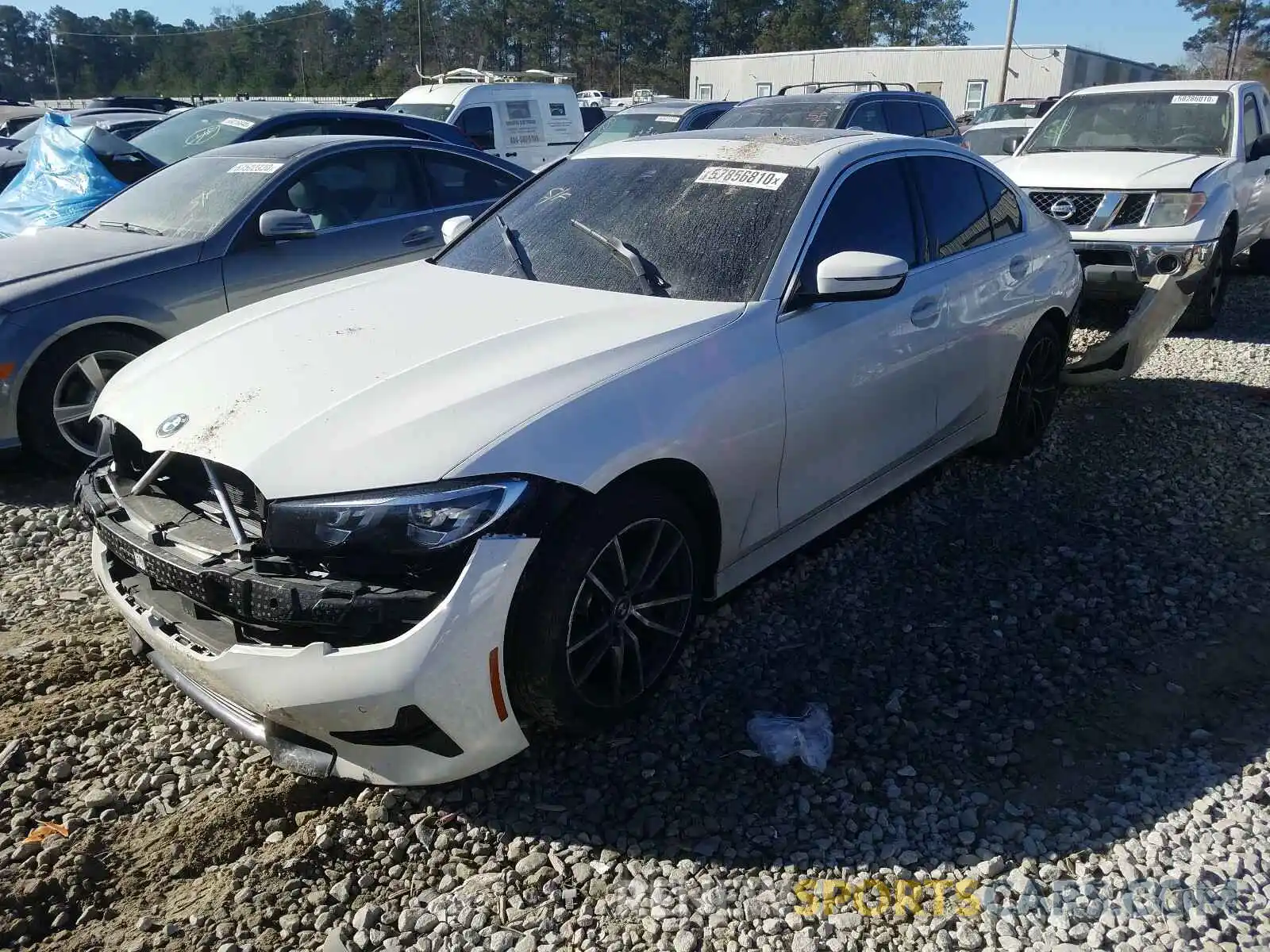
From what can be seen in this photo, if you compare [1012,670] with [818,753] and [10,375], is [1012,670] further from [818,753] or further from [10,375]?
[10,375]

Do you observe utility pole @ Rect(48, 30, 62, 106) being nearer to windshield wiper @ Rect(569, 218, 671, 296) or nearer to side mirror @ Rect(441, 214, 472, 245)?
side mirror @ Rect(441, 214, 472, 245)

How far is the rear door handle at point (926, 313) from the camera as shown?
13.0 ft

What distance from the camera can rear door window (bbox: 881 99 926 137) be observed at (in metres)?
10.6

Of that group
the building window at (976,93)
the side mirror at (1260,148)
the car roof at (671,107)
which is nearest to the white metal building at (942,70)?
the building window at (976,93)

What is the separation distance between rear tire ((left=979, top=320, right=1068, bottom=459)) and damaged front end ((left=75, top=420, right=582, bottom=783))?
3.19m

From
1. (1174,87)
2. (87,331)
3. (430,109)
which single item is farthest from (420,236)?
(430,109)

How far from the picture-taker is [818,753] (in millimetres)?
2994

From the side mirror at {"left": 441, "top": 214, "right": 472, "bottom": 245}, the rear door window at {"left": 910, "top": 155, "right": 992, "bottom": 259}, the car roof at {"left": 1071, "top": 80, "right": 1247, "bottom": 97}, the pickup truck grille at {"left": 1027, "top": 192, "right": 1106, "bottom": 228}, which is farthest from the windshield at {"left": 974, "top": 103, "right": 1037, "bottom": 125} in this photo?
the side mirror at {"left": 441, "top": 214, "right": 472, "bottom": 245}

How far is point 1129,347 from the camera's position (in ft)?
19.6

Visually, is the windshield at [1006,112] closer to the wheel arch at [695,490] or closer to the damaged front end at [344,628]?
the wheel arch at [695,490]

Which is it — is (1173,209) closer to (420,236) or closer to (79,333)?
(420,236)

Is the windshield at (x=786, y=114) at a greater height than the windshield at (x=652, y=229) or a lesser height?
greater

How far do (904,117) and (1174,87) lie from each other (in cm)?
281

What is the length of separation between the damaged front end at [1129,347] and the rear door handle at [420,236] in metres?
4.06
